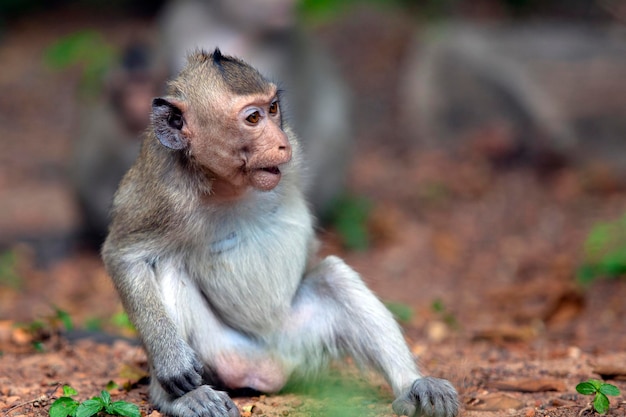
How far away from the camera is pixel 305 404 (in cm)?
515

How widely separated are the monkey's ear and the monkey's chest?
598 millimetres

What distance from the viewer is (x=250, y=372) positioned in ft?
17.4

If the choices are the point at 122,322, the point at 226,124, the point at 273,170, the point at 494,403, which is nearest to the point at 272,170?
the point at 273,170

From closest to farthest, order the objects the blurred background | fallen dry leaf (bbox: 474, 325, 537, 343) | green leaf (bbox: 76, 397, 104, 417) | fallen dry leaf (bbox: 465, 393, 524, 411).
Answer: green leaf (bbox: 76, 397, 104, 417)
fallen dry leaf (bbox: 465, 393, 524, 411)
fallen dry leaf (bbox: 474, 325, 537, 343)
the blurred background

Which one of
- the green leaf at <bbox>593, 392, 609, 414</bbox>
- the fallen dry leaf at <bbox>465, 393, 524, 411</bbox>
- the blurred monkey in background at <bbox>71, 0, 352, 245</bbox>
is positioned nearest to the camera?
the green leaf at <bbox>593, 392, 609, 414</bbox>

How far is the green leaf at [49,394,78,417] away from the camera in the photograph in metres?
4.71

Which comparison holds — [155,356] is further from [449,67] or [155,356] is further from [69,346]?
[449,67]

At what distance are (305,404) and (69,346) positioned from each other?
6.94ft

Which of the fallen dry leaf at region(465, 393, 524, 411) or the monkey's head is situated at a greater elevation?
the monkey's head

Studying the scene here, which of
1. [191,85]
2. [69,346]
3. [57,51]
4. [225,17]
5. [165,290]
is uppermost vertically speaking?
[225,17]

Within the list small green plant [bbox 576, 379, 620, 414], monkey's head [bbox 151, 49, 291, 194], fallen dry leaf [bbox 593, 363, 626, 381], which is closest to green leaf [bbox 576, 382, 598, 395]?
small green plant [bbox 576, 379, 620, 414]

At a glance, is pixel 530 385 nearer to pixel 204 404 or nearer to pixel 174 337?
pixel 204 404

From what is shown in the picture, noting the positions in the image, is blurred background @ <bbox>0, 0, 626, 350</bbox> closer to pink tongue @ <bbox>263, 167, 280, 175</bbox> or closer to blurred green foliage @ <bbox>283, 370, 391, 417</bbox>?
blurred green foliage @ <bbox>283, 370, 391, 417</bbox>

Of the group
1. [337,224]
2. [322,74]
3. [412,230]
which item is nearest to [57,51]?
[322,74]
